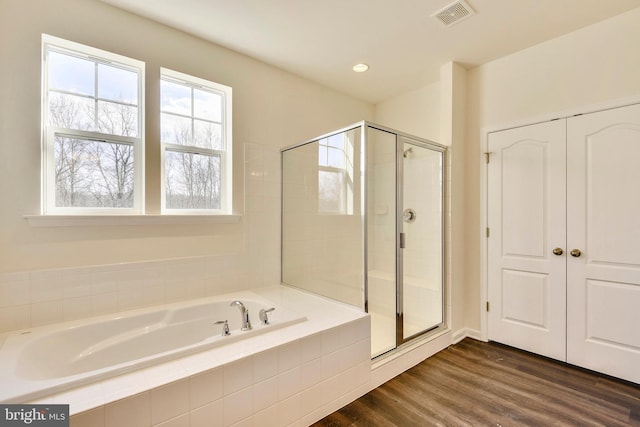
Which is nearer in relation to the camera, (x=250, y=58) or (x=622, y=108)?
(x=622, y=108)

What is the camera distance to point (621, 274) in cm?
213

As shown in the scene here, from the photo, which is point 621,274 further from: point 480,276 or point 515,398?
point 515,398

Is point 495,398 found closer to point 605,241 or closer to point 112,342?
point 605,241

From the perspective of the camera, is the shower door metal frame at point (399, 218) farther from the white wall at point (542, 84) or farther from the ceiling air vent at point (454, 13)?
the ceiling air vent at point (454, 13)

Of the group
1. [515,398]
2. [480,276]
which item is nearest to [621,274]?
[480,276]

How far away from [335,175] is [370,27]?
127cm

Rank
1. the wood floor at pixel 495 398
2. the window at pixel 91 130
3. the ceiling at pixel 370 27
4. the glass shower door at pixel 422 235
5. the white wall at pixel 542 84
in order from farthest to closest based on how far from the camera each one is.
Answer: the glass shower door at pixel 422 235 → the white wall at pixel 542 84 → the ceiling at pixel 370 27 → the window at pixel 91 130 → the wood floor at pixel 495 398

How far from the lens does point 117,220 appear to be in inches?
80.4

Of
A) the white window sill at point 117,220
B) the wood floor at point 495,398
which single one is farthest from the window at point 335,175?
the wood floor at point 495,398

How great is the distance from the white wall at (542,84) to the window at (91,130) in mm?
2931

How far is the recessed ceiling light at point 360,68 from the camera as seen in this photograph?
2860 mm

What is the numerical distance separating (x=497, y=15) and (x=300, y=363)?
8.84ft

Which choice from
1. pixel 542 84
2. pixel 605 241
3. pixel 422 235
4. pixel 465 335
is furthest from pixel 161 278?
pixel 542 84

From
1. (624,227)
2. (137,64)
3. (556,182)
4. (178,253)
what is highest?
(137,64)
